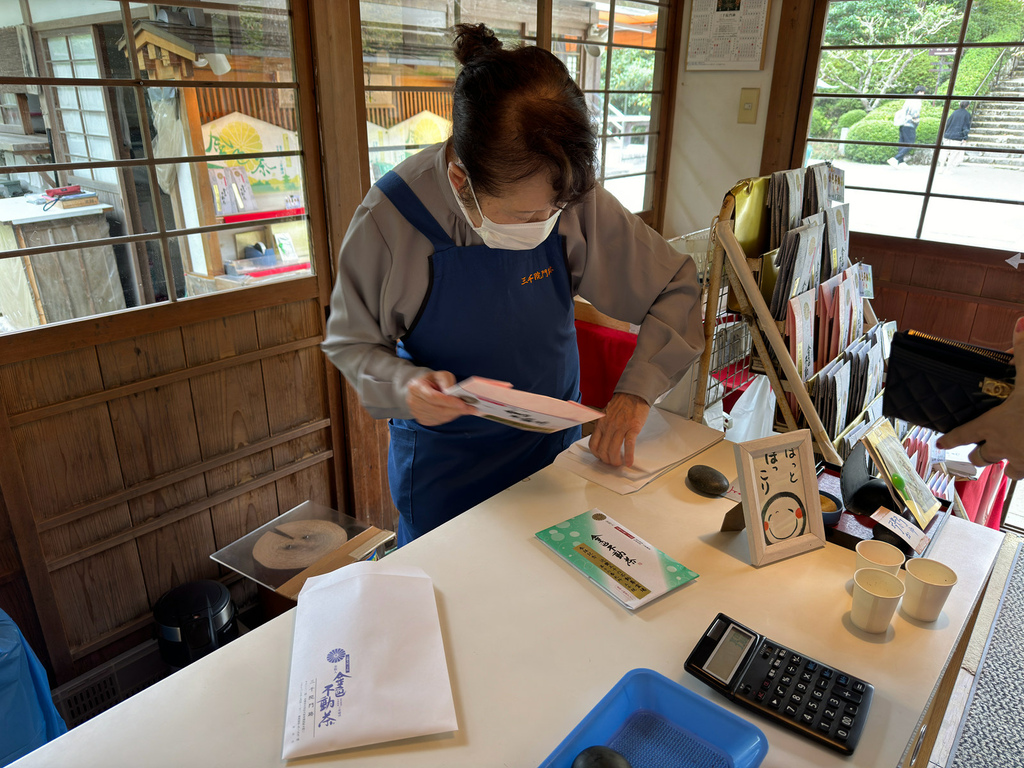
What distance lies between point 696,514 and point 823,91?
248 cm

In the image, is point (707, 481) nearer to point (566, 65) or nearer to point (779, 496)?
point (779, 496)

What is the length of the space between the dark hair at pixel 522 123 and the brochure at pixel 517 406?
33cm

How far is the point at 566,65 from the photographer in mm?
2742

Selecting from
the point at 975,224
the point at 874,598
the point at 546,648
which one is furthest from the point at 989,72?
the point at 546,648

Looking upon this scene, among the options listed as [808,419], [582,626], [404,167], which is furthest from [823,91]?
[582,626]

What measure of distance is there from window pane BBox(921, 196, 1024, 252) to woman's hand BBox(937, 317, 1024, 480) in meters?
2.04

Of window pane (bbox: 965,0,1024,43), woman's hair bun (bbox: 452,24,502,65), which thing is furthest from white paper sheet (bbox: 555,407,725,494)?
window pane (bbox: 965,0,1024,43)

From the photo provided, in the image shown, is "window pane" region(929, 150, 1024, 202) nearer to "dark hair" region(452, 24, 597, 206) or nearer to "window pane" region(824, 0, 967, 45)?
"window pane" region(824, 0, 967, 45)

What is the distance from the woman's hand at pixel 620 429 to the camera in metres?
1.34

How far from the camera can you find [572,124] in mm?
1046

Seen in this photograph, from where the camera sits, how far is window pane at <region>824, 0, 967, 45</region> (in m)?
2.59

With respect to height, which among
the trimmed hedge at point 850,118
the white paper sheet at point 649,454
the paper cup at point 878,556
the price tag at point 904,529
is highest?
the trimmed hedge at point 850,118

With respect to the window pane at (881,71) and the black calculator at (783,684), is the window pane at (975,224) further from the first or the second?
the black calculator at (783,684)

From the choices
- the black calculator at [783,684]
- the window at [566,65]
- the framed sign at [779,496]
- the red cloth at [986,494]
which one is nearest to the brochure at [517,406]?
the framed sign at [779,496]
